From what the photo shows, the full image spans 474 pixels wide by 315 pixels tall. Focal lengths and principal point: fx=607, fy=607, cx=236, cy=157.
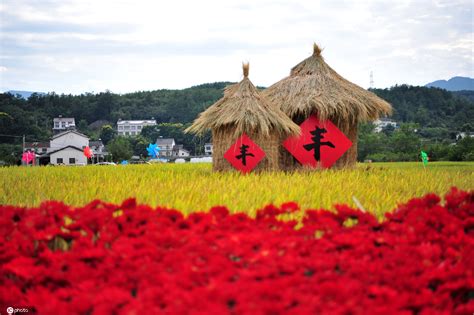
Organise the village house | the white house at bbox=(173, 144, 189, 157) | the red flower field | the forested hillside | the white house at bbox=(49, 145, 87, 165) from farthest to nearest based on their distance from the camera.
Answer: the white house at bbox=(173, 144, 189, 157) < the village house < the forested hillside < the white house at bbox=(49, 145, 87, 165) < the red flower field

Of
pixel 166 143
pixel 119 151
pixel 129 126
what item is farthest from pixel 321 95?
pixel 129 126

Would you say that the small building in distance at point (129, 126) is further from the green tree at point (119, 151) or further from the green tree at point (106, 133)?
the green tree at point (119, 151)

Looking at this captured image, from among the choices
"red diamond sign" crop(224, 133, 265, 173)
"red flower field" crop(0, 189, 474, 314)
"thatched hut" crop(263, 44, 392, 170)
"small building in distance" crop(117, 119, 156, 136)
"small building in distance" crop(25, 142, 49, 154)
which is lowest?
"red flower field" crop(0, 189, 474, 314)

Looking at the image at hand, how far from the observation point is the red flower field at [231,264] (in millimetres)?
2652

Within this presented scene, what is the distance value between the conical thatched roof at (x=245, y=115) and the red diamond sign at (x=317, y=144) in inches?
35.7

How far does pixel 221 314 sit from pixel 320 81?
12.5 m

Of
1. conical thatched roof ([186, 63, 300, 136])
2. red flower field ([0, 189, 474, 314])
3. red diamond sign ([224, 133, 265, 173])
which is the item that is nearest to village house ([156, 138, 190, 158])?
conical thatched roof ([186, 63, 300, 136])

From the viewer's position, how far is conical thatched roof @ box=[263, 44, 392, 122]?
13.7 m

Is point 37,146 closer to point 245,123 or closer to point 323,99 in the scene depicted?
point 323,99

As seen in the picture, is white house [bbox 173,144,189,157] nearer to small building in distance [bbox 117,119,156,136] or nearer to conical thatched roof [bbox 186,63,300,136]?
small building in distance [bbox 117,119,156,136]

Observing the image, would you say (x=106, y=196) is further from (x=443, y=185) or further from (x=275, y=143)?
(x=275, y=143)

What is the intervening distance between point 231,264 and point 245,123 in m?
8.84

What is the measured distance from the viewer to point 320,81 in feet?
47.4

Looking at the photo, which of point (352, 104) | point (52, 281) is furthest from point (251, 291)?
point (352, 104)
